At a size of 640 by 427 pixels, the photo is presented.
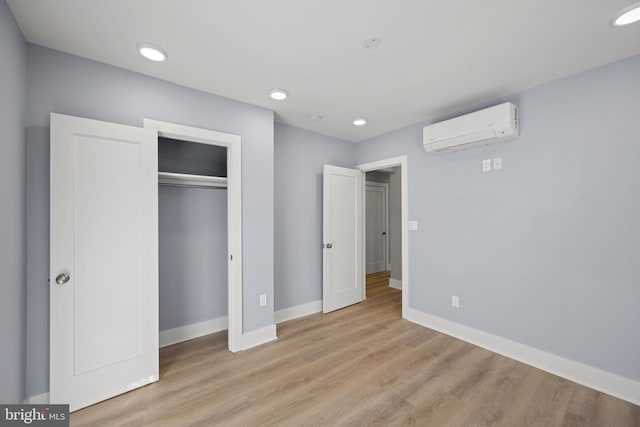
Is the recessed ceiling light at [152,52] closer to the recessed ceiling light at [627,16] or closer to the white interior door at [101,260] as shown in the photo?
the white interior door at [101,260]

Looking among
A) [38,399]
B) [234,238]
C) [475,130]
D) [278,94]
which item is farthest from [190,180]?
[475,130]

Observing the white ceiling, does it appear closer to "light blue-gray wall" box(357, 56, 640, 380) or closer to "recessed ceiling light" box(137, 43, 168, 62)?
"recessed ceiling light" box(137, 43, 168, 62)

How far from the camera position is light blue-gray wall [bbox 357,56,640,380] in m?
2.02

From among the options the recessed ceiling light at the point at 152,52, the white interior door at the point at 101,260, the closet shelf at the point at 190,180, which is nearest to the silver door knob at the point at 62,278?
the white interior door at the point at 101,260

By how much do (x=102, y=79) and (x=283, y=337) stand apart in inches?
115

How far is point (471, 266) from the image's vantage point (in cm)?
292

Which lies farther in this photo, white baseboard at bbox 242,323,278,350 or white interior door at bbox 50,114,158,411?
white baseboard at bbox 242,323,278,350

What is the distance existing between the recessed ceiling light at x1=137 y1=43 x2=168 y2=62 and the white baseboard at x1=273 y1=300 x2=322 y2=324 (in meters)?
2.89

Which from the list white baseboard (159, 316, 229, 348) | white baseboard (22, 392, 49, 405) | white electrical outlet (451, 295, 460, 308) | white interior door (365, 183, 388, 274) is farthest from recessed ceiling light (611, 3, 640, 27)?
white interior door (365, 183, 388, 274)

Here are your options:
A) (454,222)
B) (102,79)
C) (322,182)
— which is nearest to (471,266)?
(454,222)

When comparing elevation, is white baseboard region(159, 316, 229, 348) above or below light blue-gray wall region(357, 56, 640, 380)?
below

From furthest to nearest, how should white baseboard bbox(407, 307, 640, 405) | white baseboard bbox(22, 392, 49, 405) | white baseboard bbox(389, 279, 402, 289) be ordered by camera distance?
1. white baseboard bbox(389, 279, 402, 289)
2. white baseboard bbox(407, 307, 640, 405)
3. white baseboard bbox(22, 392, 49, 405)

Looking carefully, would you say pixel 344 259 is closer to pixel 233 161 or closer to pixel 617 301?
pixel 233 161

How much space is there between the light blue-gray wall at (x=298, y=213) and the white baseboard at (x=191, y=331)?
0.70 metres
